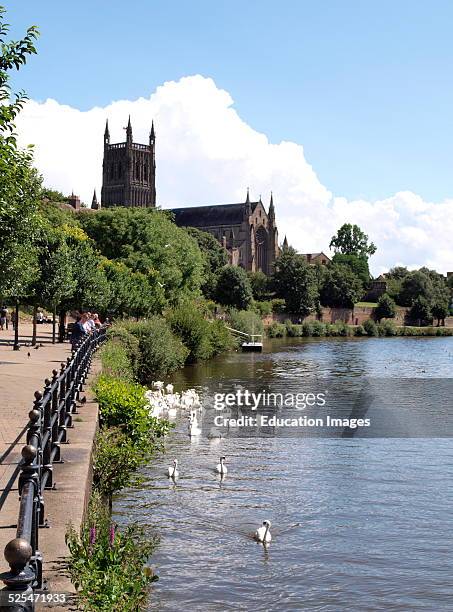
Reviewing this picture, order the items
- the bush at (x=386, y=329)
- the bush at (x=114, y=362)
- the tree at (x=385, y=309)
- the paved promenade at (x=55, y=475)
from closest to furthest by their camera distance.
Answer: the paved promenade at (x=55, y=475)
the bush at (x=114, y=362)
the bush at (x=386, y=329)
the tree at (x=385, y=309)

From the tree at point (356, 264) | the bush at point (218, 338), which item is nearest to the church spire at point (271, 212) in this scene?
the tree at point (356, 264)

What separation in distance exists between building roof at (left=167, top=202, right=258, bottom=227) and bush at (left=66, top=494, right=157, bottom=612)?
150319 millimetres

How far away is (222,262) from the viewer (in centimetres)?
11081

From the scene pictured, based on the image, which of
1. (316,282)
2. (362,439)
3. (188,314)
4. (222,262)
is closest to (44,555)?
(362,439)

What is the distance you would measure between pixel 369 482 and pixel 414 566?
4405mm

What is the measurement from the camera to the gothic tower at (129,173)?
153 meters

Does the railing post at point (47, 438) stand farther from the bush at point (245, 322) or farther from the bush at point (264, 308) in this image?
the bush at point (264, 308)

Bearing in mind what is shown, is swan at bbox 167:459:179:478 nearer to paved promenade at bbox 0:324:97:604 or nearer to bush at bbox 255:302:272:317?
paved promenade at bbox 0:324:97:604

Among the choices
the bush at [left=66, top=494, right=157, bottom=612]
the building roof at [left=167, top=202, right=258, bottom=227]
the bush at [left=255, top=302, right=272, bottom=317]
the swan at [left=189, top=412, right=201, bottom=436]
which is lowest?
the swan at [left=189, top=412, right=201, bottom=436]

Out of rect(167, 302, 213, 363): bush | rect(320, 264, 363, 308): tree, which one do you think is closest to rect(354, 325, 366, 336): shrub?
rect(320, 264, 363, 308): tree

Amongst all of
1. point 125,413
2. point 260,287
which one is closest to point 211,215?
point 260,287

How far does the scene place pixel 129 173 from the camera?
499 ft

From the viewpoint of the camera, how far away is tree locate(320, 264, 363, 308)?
4781 inches

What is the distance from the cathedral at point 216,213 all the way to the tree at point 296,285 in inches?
1444
